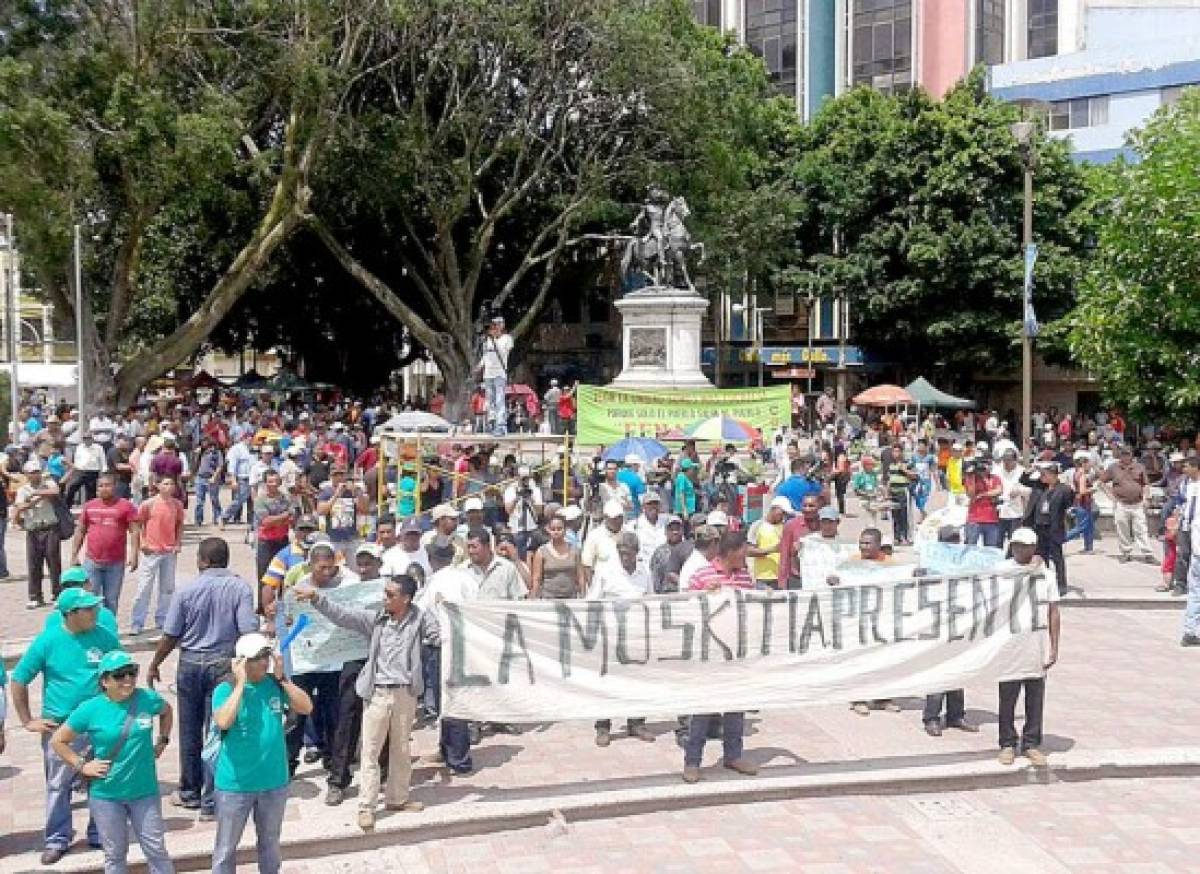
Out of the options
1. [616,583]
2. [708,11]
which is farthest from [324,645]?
[708,11]

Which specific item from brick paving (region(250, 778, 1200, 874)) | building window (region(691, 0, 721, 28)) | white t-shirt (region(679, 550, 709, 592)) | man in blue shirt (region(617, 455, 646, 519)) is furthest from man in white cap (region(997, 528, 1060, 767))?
building window (region(691, 0, 721, 28))

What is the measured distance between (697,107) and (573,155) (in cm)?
401

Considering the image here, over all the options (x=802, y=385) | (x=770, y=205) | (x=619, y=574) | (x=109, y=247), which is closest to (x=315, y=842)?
(x=619, y=574)

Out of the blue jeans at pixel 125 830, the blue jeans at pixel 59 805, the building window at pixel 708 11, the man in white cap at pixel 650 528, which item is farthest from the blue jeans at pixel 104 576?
the building window at pixel 708 11

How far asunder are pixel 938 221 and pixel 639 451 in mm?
28478

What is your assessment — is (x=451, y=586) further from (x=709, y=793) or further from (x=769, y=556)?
(x=769, y=556)

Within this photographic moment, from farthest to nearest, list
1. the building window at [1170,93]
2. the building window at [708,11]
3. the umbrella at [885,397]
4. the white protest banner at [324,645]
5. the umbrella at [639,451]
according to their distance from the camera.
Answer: the building window at [708,11] → the building window at [1170,93] → the umbrella at [885,397] → the umbrella at [639,451] → the white protest banner at [324,645]

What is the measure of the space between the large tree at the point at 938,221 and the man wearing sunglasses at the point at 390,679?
120 feet

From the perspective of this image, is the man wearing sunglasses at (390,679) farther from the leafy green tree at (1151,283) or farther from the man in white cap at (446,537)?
the leafy green tree at (1151,283)

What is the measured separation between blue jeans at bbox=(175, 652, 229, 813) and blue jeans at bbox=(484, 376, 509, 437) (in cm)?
1676

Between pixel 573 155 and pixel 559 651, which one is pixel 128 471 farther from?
pixel 573 155

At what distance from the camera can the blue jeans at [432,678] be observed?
8.13 meters

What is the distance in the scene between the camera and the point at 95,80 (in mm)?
27578

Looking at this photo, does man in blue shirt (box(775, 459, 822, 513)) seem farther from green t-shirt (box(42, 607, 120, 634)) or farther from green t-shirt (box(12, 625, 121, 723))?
green t-shirt (box(12, 625, 121, 723))
